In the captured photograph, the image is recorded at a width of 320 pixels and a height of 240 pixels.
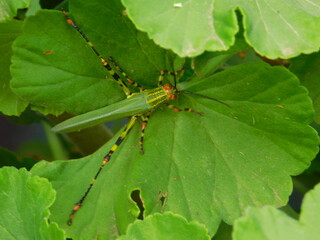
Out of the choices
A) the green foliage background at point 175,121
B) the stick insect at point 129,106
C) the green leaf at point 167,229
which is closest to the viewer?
the green leaf at point 167,229

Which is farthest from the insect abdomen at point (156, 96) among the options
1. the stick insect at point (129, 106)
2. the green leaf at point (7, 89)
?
the green leaf at point (7, 89)

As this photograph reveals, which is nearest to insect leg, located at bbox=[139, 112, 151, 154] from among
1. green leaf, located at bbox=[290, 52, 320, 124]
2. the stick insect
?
the stick insect

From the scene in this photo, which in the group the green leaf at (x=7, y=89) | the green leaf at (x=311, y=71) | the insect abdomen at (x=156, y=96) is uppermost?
the green leaf at (x=7, y=89)

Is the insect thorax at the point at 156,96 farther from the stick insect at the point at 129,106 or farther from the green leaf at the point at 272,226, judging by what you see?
the green leaf at the point at 272,226

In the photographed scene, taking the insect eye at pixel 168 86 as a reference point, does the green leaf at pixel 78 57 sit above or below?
above

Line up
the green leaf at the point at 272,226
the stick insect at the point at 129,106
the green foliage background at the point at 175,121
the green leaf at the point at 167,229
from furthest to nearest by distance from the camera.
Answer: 1. the stick insect at the point at 129,106
2. the green foliage background at the point at 175,121
3. the green leaf at the point at 167,229
4. the green leaf at the point at 272,226

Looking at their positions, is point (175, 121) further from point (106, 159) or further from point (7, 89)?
point (7, 89)

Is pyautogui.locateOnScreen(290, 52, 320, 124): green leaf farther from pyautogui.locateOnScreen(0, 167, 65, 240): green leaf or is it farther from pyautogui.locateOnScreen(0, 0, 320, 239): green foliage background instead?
pyautogui.locateOnScreen(0, 167, 65, 240): green leaf
